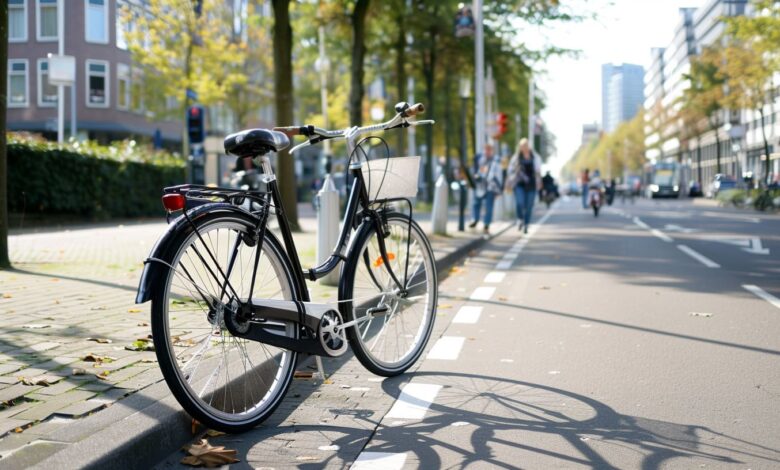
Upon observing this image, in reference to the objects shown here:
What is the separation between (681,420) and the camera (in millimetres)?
4262

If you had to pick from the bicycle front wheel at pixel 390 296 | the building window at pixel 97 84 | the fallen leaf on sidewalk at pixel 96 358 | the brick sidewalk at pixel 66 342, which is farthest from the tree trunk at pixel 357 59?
the fallen leaf on sidewalk at pixel 96 358

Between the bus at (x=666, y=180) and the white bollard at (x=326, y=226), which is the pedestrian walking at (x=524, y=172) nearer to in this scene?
the white bollard at (x=326, y=226)

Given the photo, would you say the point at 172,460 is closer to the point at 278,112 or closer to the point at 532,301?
the point at 532,301

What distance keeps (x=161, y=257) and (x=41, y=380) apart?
3.69ft

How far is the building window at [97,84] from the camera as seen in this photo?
66.1 feet

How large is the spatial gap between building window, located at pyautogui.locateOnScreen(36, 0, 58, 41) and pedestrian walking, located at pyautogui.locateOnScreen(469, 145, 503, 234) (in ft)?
33.9

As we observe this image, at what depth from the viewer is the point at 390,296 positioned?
5.33 m

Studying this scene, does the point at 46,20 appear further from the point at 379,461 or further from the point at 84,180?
the point at 84,180

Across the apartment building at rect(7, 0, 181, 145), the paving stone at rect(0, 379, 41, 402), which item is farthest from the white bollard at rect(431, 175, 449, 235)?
the paving stone at rect(0, 379, 41, 402)

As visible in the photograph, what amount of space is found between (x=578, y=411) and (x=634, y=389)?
0.59 m

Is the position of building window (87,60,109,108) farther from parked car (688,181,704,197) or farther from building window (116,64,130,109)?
parked car (688,181,704,197)

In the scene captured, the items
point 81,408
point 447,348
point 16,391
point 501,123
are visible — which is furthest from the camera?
point 501,123

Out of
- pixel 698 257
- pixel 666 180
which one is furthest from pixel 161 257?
pixel 666 180

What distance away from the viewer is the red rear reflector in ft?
12.2
